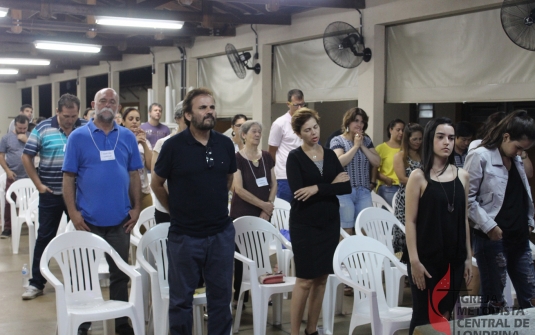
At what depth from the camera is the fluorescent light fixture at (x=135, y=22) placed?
784 cm

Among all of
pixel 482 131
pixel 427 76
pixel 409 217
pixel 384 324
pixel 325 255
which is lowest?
pixel 384 324

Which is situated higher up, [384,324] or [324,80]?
[324,80]

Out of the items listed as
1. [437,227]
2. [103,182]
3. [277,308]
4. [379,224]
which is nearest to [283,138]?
[379,224]

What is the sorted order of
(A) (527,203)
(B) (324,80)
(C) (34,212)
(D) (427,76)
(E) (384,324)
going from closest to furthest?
(E) (384,324) → (A) (527,203) → (C) (34,212) → (D) (427,76) → (B) (324,80)

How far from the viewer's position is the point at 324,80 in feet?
27.1

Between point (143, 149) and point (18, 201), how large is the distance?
2586 mm

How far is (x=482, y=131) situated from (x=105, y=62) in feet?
37.2

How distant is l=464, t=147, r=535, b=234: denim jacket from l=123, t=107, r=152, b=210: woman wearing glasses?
2525mm

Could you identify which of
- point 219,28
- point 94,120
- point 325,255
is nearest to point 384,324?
point 325,255

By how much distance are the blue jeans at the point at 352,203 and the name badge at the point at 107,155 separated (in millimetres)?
2081

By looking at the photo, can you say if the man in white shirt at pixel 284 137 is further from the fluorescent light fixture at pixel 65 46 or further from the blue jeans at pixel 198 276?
the fluorescent light fixture at pixel 65 46

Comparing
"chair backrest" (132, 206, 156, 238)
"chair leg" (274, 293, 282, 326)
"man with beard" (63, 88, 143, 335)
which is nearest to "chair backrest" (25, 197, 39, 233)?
"chair backrest" (132, 206, 156, 238)

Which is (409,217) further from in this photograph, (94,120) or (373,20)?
(373,20)

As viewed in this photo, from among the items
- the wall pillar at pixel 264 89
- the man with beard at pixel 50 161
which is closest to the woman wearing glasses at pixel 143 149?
the man with beard at pixel 50 161
